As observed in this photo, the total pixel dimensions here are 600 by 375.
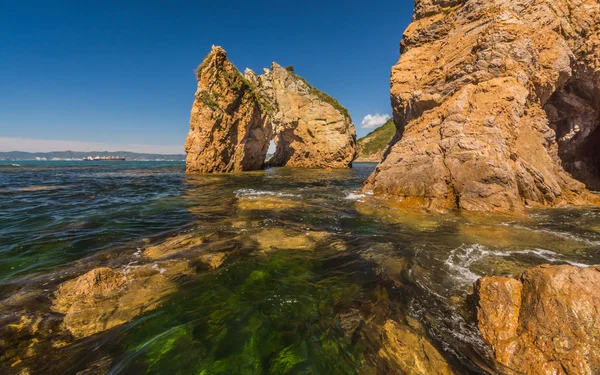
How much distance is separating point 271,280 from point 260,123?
37.7 m

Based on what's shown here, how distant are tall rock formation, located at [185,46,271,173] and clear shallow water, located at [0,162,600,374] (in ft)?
73.8

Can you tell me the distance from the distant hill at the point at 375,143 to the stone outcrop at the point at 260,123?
77.3 m

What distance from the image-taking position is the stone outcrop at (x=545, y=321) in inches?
101

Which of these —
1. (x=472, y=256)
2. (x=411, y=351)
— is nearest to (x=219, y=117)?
(x=472, y=256)

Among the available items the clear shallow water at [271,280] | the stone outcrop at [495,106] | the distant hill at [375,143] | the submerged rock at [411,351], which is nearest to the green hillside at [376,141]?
the distant hill at [375,143]

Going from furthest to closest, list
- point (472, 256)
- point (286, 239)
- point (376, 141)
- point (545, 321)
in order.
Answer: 1. point (376, 141)
2. point (286, 239)
3. point (472, 256)
4. point (545, 321)

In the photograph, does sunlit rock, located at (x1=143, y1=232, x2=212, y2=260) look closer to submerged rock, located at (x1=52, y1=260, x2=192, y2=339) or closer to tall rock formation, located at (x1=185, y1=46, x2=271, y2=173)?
submerged rock, located at (x1=52, y1=260, x2=192, y2=339)

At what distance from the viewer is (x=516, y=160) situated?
10.7m

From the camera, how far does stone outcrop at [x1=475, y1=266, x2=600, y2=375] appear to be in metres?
2.57

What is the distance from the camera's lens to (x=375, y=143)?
13850 centimetres

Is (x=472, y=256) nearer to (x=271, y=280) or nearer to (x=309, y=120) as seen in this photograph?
(x=271, y=280)

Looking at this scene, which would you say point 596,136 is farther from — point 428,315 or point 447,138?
point 428,315

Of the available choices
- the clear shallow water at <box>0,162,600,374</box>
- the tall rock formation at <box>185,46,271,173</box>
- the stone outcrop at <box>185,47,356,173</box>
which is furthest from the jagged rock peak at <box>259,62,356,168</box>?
the clear shallow water at <box>0,162,600,374</box>

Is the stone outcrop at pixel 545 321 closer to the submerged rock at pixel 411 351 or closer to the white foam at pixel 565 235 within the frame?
the submerged rock at pixel 411 351
